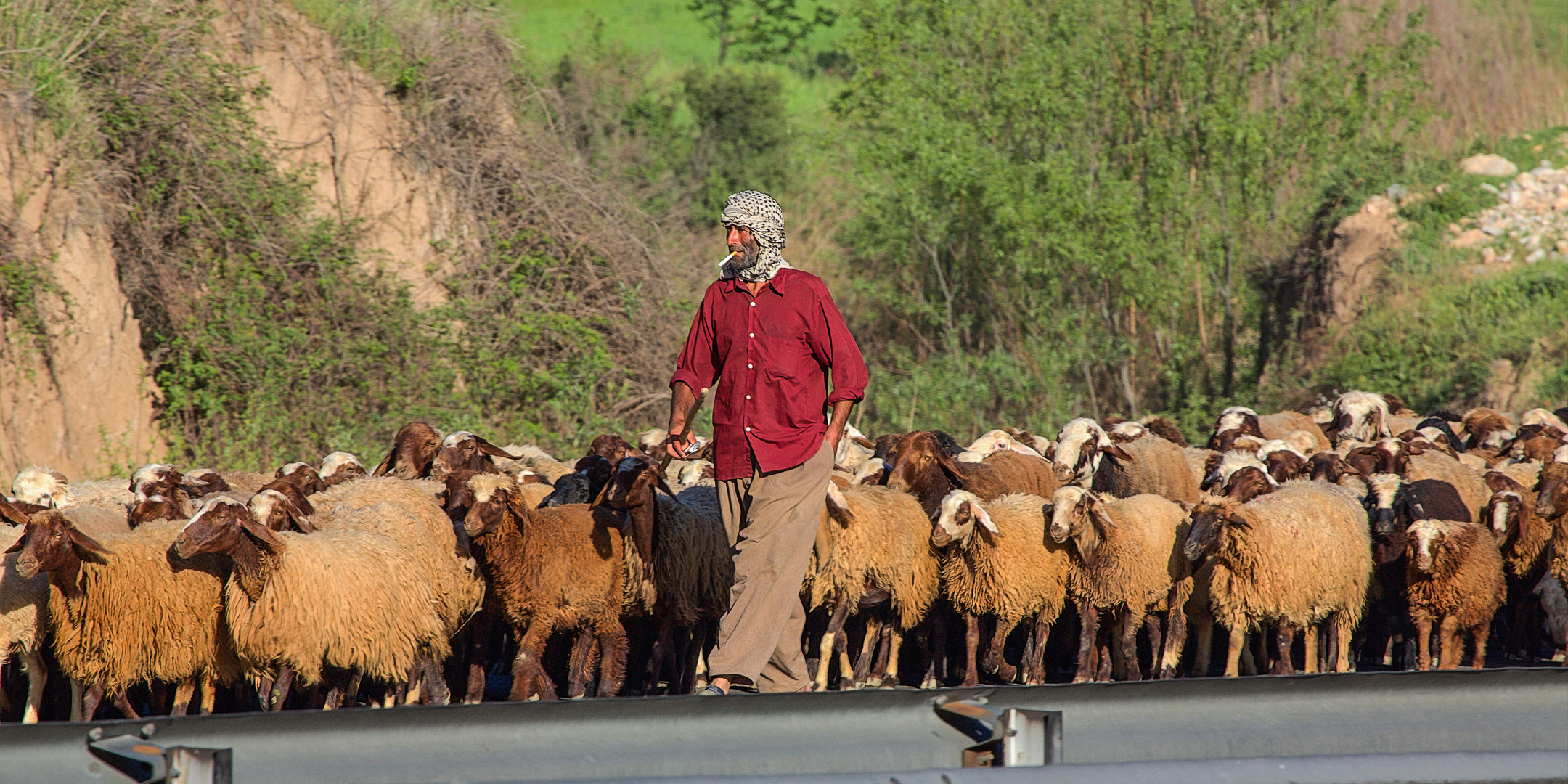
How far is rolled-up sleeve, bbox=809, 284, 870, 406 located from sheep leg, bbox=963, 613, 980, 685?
7.45 ft

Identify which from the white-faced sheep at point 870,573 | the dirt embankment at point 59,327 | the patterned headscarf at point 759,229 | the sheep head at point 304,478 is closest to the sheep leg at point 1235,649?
the white-faced sheep at point 870,573

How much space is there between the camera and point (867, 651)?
24.2ft

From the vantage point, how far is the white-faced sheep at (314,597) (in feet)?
19.5

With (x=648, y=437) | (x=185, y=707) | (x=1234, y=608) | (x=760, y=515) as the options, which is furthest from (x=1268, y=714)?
(x=648, y=437)

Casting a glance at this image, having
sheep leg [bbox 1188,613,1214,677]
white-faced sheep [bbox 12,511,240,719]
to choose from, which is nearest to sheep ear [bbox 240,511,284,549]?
white-faced sheep [bbox 12,511,240,719]

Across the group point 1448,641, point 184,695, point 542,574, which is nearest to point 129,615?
point 184,695

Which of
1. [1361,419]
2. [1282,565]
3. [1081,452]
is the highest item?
[1361,419]

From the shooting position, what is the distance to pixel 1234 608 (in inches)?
284

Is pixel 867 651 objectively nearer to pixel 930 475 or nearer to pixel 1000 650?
pixel 1000 650

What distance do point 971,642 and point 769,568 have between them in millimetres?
2311

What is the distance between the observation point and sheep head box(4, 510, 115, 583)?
566 cm

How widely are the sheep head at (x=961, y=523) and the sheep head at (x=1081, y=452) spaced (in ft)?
6.98

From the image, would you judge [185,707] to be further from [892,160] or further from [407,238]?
[892,160]

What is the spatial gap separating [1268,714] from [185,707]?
481cm
